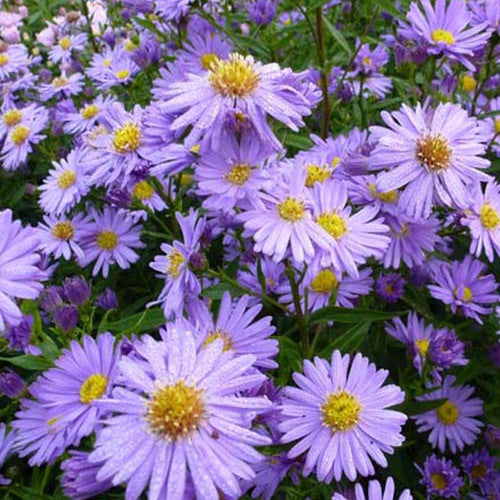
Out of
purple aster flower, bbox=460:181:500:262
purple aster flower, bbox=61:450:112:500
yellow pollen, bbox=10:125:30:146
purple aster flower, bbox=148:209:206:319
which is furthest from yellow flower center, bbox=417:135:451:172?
yellow pollen, bbox=10:125:30:146

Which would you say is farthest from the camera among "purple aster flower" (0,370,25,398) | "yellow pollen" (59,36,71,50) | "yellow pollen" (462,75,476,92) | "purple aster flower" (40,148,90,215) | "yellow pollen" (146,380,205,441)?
"yellow pollen" (59,36,71,50)

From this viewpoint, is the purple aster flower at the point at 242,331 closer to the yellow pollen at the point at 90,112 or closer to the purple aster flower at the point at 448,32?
the purple aster flower at the point at 448,32

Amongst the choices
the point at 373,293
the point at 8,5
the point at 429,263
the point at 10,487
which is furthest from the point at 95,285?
the point at 8,5

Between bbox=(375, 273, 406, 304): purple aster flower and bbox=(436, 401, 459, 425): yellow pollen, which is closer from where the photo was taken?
bbox=(375, 273, 406, 304): purple aster flower

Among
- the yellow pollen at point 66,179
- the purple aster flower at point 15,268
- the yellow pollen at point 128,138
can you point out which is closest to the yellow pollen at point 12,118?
the yellow pollen at point 66,179

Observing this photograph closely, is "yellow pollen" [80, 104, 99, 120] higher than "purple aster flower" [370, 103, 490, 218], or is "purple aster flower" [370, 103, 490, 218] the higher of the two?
"yellow pollen" [80, 104, 99, 120]

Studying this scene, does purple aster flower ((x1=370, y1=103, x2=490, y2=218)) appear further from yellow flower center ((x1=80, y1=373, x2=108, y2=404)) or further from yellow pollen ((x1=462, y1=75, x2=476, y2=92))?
yellow pollen ((x1=462, y1=75, x2=476, y2=92))

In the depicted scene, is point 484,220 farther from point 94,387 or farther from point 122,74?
point 122,74
